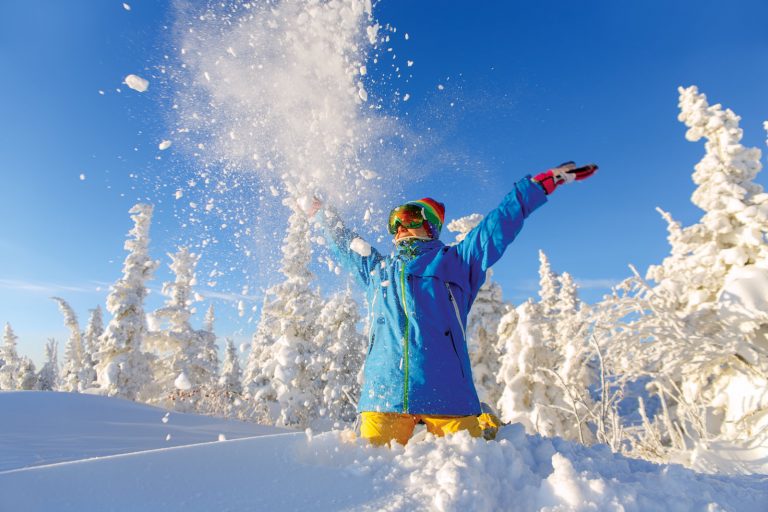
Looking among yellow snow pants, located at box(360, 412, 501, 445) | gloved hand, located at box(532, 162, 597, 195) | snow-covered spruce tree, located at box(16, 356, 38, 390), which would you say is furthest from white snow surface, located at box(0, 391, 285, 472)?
snow-covered spruce tree, located at box(16, 356, 38, 390)

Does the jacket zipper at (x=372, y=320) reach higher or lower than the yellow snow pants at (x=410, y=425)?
higher

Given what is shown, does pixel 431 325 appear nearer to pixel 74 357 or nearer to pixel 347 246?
pixel 347 246

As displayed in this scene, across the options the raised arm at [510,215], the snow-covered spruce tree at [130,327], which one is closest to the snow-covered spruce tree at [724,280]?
the raised arm at [510,215]

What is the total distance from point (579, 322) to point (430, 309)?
4.67 meters

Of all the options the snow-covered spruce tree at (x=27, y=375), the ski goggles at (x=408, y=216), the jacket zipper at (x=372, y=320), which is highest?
the ski goggles at (x=408, y=216)

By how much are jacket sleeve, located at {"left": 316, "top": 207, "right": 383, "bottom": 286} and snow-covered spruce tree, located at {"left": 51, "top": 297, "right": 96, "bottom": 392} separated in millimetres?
29750

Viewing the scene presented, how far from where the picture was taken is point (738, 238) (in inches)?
Result: 349

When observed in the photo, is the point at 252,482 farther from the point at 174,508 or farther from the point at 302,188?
the point at 302,188

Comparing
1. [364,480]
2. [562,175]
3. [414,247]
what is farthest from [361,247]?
[364,480]

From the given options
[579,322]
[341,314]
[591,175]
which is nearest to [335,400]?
[341,314]

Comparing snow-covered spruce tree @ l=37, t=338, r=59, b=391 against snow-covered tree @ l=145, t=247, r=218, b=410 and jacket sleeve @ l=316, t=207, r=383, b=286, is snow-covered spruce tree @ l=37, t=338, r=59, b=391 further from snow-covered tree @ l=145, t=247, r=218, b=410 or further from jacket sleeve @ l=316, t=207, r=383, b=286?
jacket sleeve @ l=316, t=207, r=383, b=286

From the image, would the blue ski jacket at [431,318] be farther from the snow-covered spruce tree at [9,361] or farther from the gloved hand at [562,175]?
the snow-covered spruce tree at [9,361]

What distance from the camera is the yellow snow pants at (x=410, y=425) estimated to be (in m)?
2.98

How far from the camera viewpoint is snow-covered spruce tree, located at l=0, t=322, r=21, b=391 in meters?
38.3
